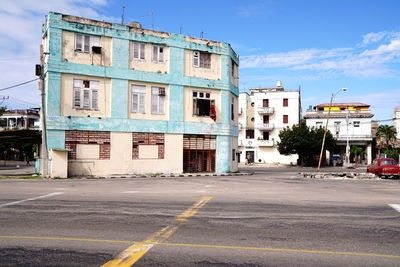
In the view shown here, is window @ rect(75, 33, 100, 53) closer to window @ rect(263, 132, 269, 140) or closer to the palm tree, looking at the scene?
window @ rect(263, 132, 269, 140)

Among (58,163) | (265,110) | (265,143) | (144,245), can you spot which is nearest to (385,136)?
(265,143)

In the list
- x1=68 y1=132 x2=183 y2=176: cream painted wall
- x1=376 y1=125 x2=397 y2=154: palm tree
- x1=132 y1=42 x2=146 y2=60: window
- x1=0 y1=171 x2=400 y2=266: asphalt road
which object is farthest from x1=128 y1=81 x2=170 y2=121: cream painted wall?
x1=376 y1=125 x2=397 y2=154: palm tree

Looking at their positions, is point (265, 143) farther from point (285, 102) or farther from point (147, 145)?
point (147, 145)

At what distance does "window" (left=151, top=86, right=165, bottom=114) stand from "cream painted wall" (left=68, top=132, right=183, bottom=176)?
6.90ft

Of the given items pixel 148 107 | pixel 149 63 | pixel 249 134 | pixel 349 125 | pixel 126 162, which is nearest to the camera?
pixel 126 162

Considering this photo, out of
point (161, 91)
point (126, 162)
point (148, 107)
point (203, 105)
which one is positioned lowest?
point (126, 162)

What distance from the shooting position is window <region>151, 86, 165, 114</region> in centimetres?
2828

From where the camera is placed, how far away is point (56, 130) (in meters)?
24.6

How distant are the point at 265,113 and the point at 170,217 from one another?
57848mm

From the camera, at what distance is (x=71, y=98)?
2528 cm

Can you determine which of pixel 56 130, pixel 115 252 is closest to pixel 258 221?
pixel 115 252

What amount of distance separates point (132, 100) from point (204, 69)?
6.78 m

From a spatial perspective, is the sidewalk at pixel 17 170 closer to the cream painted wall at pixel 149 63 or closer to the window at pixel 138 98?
the window at pixel 138 98

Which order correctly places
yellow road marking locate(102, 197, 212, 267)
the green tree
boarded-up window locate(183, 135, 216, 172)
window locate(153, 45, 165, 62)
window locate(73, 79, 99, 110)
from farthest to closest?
the green tree
boarded-up window locate(183, 135, 216, 172)
window locate(153, 45, 165, 62)
window locate(73, 79, 99, 110)
yellow road marking locate(102, 197, 212, 267)
